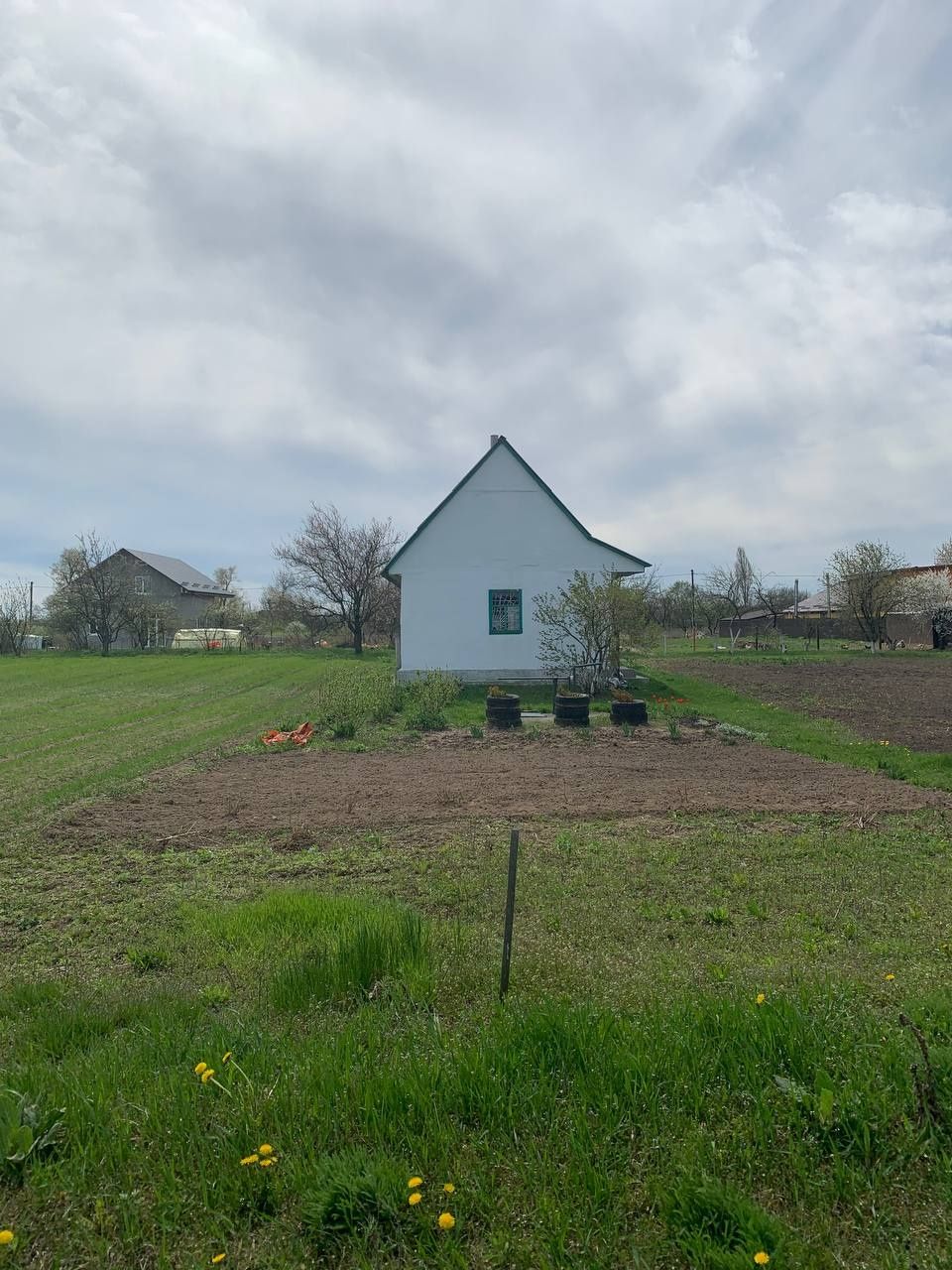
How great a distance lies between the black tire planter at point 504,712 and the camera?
1491cm

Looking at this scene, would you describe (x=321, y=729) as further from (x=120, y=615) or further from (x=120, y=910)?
(x=120, y=615)

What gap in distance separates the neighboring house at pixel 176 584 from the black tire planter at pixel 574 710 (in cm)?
4934

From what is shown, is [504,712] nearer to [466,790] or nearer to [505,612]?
A: [466,790]

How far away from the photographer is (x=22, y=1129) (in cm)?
257

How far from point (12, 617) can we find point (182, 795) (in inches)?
1838

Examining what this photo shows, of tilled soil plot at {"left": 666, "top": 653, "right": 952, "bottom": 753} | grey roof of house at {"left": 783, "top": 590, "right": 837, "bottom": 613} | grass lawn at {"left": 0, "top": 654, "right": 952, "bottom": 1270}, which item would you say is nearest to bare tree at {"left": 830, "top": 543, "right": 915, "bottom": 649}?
tilled soil plot at {"left": 666, "top": 653, "right": 952, "bottom": 753}

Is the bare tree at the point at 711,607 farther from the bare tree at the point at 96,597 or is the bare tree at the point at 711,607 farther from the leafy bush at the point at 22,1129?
the leafy bush at the point at 22,1129

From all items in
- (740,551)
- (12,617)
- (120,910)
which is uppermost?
(740,551)

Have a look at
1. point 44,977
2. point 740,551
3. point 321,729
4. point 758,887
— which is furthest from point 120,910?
point 740,551

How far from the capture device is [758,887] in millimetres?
5641

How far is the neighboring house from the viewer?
6389 cm

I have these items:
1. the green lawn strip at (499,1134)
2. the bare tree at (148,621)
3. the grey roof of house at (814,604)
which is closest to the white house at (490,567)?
the green lawn strip at (499,1134)

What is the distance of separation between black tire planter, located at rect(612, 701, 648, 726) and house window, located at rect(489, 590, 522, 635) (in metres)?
8.00

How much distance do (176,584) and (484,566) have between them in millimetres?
52232
